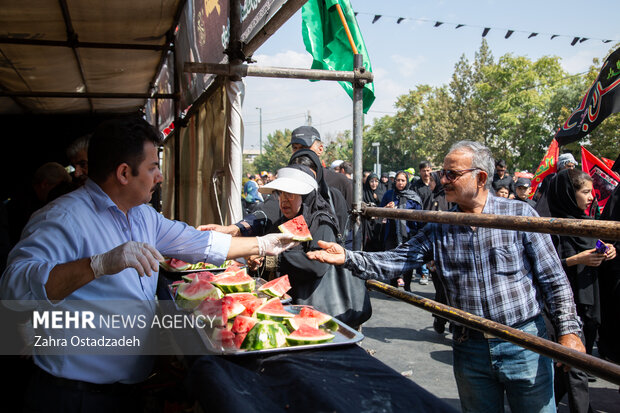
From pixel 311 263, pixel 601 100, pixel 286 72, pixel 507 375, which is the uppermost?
pixel 286 72

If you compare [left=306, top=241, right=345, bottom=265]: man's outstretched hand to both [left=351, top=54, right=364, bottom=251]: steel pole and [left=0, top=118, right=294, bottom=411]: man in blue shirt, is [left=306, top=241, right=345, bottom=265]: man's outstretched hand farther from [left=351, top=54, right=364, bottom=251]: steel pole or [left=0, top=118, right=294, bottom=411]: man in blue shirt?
[left=0, top=118, right=294, bottom=411]: man in blue shirt

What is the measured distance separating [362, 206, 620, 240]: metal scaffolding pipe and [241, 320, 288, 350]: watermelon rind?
105cm

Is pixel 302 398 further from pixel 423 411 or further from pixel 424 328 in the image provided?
Answer: pixel 424 328

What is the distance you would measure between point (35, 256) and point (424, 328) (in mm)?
6428

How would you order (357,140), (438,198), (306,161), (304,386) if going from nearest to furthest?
(304,386) → (357,140) → (306,161) → (438,198)

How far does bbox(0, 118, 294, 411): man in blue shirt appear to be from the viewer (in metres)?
1.81

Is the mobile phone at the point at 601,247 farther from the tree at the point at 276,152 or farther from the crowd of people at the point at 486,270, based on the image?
the tree at the point at 276,152

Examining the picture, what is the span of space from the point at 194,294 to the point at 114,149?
1.01 meters

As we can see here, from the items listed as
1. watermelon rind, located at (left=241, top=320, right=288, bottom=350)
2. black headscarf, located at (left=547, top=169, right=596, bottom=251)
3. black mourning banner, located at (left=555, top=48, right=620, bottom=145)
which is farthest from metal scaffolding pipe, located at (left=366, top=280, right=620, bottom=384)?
black mourning banner, located at (left=555, top=48, right=620, bottom=145)

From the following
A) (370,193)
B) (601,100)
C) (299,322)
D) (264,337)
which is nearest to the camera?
(264,337)

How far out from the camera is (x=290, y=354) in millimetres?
2049

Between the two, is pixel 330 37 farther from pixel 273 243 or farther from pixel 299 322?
pixel 299 322

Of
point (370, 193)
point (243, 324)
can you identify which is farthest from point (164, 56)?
point (243, 324)

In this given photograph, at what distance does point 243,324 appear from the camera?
2289 mm
